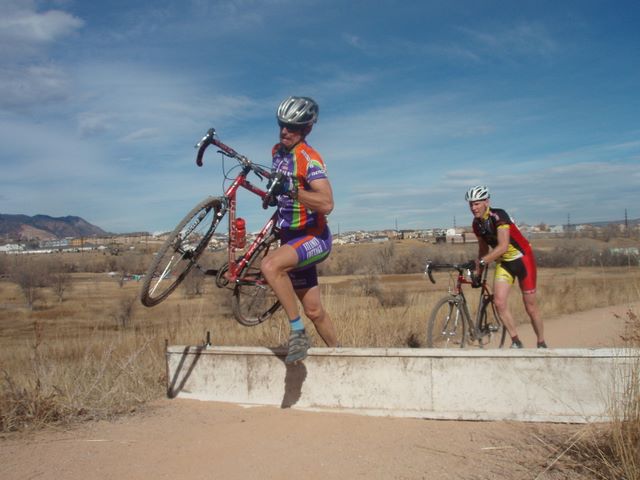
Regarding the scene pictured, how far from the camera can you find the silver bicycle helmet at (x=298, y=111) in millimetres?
5191

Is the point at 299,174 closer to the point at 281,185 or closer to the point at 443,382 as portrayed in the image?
the point at 281,185

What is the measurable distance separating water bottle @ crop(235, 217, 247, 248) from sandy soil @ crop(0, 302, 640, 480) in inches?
68.2

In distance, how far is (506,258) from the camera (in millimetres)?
6918

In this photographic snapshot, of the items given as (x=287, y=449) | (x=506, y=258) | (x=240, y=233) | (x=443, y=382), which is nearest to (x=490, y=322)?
(x=506, y=258)

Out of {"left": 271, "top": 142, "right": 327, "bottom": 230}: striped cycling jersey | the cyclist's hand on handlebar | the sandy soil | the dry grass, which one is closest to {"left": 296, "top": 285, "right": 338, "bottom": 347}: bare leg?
{"left": 271, "top": 142, "right": 327, "bottom": 230}: striped cycling jersey

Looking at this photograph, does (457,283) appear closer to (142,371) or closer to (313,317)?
(313,317)

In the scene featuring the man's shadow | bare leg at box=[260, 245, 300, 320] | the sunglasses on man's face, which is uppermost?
the sunglasses on man's face

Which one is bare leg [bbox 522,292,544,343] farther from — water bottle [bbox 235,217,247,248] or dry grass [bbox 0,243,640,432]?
water bottle [bbox 235,217,247,248]

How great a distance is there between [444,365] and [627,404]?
153 centimetres

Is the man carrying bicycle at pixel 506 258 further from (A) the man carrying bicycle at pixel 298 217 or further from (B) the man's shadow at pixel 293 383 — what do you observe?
(B) the man's shadow at pixel 293 383

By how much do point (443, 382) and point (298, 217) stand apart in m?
1.86

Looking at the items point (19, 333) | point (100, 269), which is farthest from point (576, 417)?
point (100, 269)

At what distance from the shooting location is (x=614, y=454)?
11.7 feet

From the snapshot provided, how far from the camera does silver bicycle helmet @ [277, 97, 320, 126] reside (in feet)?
17.0
